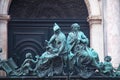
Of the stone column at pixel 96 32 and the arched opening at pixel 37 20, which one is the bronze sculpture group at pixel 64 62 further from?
the arched opening at pixel 37 20

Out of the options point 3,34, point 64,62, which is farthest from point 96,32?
point 64,62

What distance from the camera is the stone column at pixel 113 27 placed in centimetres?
1633

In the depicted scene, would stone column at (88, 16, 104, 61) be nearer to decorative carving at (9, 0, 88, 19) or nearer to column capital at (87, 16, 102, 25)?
column capital at (87, 16, 102, 25)

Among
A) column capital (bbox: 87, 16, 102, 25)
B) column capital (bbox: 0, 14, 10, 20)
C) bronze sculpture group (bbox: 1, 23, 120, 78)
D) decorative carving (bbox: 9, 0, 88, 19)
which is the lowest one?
bronze sculpture group (bbox: 1, 23, 120, 78)

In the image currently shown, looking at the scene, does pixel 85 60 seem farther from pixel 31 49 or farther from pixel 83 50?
pixel 31 49

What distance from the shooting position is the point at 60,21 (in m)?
17.7

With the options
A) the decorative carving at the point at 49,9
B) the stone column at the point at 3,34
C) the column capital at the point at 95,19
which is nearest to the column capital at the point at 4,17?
the stone column at the point at 3,34

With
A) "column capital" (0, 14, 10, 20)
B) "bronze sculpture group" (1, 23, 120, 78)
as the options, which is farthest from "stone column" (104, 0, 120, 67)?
"column capital" (0, 14, 10, 20)

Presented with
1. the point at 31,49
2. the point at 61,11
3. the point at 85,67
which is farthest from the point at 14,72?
the point at 61,11

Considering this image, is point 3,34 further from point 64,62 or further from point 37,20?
point 64,62

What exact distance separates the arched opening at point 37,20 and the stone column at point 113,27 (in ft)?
3.64

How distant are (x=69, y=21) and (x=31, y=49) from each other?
5.39 feet

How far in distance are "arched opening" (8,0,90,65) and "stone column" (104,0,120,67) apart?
111 centimetres

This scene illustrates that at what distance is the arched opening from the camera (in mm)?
17391
